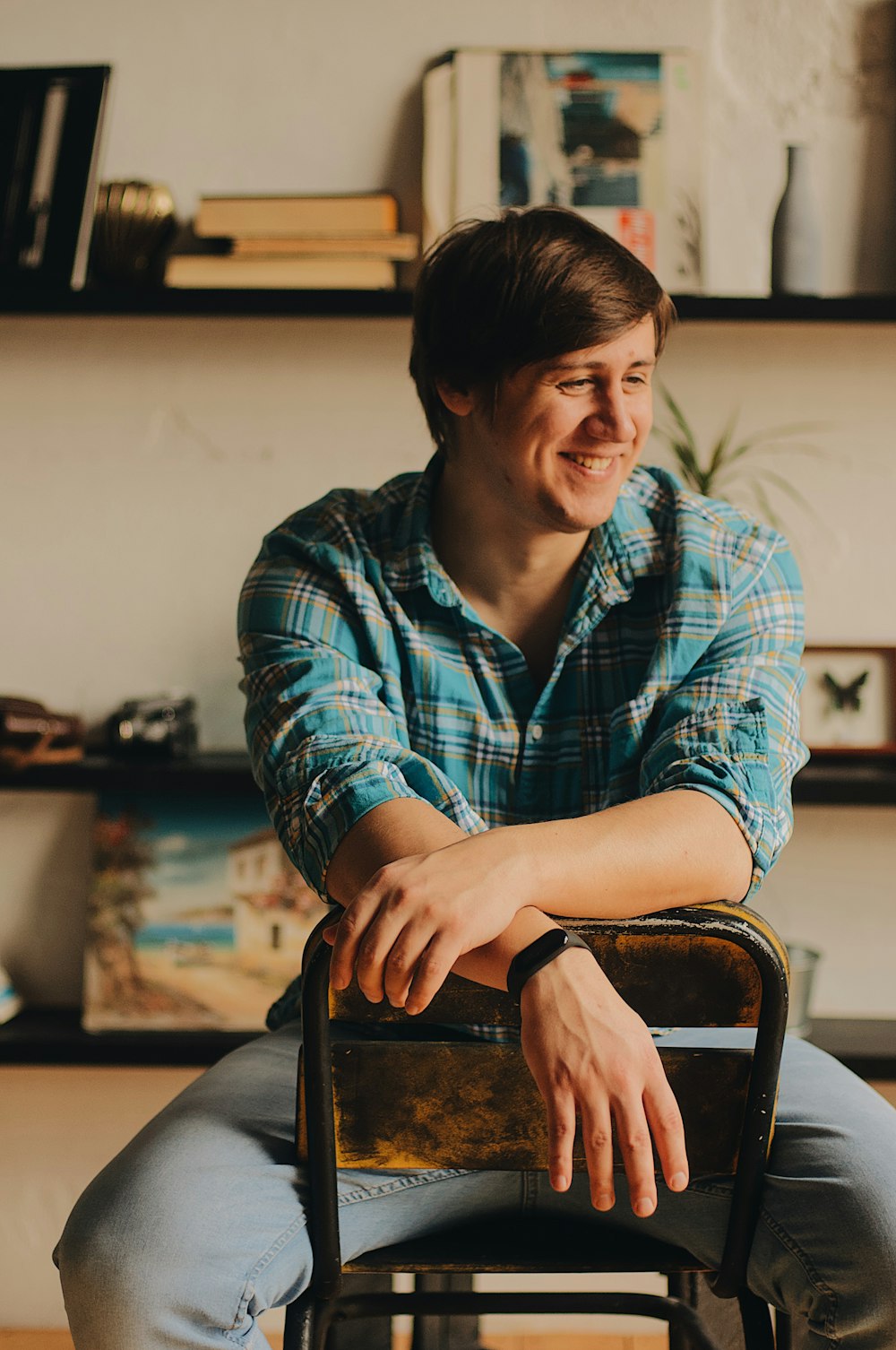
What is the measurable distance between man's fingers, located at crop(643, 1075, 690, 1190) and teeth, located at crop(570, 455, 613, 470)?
67cm

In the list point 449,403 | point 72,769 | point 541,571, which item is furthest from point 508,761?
point 72,769

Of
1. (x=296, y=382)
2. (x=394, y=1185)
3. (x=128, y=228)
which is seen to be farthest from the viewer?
(x=296, y=382)

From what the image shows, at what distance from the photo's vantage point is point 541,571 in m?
1.40

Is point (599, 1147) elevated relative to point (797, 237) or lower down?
lower down

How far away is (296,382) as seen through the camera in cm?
201

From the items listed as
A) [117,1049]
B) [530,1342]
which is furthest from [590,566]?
[530,1342]

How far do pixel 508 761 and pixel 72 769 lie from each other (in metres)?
0.78

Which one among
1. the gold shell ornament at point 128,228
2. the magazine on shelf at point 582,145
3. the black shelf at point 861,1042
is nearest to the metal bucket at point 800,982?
the black shelf at point 861,1042

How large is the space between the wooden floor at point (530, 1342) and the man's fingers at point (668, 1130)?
131cm

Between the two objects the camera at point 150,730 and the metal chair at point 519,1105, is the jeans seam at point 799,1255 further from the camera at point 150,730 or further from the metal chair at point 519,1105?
the camera at point 150,730

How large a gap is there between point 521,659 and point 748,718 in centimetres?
26

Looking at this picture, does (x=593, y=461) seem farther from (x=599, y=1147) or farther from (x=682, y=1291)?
(x=682, y=1291)

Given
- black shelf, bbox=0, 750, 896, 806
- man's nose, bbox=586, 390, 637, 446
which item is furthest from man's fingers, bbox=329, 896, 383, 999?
black shelf, bbox=0, 750, 896, 806

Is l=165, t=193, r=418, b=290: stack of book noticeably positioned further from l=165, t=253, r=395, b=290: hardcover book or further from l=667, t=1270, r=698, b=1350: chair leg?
l=667, t=1270, r=698, b=1350: chair leg
